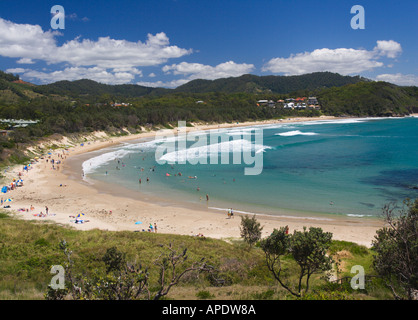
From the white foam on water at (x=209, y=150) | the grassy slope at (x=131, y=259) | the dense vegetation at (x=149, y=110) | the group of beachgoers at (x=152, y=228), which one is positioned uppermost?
the dense vegetation at (x=149, y=110)

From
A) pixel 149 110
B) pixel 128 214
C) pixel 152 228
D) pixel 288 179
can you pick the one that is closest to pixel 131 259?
pixel 152 228

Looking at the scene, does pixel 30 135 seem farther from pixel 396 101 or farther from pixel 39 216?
pixel 396 101

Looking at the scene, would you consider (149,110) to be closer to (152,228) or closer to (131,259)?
(152,228)

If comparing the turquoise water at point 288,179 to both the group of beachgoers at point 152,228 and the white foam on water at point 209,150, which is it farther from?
the group of beachgoers at point 152,228

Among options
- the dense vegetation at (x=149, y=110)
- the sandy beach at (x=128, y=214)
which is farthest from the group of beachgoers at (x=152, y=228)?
the dense vegetation at (x=149, y=110)

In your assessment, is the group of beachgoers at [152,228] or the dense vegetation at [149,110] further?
the dense vegetation at [149,110]

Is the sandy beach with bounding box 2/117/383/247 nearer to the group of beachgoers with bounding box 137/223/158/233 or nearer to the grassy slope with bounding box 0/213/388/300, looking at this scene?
the group of beachgoers with bounding box 137/223/158/233
